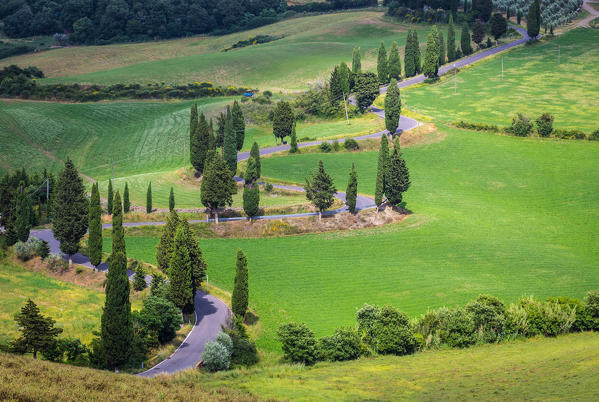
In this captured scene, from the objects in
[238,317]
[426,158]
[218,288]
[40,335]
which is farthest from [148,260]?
[426,158]

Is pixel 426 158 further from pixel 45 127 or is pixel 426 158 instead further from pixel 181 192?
pixel 45 127

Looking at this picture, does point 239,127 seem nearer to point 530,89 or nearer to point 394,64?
point 394,64

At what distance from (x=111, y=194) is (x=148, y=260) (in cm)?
1909

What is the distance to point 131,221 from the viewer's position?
82062 millimetres

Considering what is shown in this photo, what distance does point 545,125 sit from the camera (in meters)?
109

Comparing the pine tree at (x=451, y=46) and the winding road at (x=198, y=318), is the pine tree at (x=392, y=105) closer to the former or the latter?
the winding road at (x=198, y=318)

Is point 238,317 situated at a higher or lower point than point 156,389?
lower

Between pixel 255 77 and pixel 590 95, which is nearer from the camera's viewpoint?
pixel 590 95

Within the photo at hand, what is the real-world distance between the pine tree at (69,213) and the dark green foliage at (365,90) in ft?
232

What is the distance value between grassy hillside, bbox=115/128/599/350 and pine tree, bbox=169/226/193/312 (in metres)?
6.12

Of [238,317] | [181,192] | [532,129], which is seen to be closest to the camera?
[238,317]

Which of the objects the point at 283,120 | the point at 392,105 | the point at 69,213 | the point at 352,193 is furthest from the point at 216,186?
the point at 392,105

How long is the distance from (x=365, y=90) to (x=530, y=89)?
114 feet

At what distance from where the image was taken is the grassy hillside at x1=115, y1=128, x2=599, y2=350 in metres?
59.0
